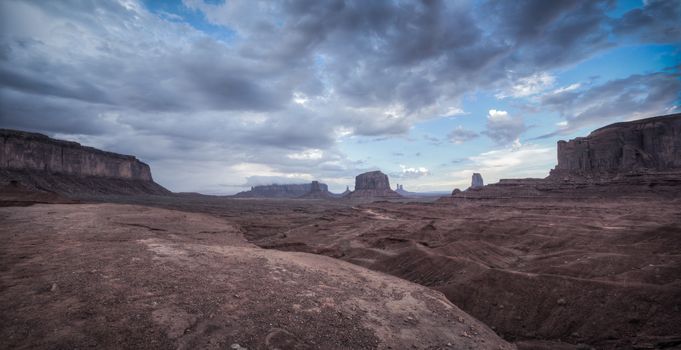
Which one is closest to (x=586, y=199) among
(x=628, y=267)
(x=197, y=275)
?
(x=628, y=267)

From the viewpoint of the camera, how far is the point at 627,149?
66750mm

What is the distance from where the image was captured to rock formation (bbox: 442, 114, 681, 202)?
2093 inches

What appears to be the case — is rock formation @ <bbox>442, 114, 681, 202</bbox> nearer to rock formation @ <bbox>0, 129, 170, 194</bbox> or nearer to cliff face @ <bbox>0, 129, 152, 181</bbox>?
rock formation @ <bbox>0, 129, 170, 194</bbox>

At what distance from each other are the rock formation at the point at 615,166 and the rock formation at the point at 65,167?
4608 inches

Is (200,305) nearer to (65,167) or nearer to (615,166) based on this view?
(615,166)

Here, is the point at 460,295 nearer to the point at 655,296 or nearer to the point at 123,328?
the point at 655,296

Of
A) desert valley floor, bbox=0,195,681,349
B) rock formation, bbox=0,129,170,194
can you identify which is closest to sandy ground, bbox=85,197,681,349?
desert valley floor, bbox=0,195,681,349

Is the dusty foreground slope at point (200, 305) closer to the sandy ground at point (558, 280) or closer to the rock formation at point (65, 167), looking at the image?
the sandy ground at point (558, 280)

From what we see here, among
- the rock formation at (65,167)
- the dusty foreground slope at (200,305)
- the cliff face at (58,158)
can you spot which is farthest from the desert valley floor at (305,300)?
the cliff face at (58,158)

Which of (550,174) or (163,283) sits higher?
(550,174)

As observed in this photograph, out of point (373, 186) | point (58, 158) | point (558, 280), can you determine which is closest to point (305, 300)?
point (558, 280)

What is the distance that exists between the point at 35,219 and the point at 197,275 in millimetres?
21427

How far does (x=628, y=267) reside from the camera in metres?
14.0

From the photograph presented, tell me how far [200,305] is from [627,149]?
299ft
